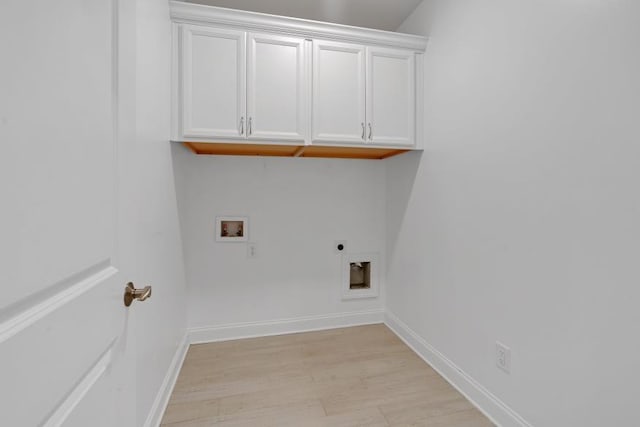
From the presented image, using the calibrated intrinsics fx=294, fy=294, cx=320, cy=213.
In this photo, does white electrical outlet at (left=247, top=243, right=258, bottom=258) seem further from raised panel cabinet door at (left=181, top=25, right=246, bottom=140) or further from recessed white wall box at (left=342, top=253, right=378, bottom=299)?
raised panel cabinet door at (left=181, top=25, right=246, bottom=140)

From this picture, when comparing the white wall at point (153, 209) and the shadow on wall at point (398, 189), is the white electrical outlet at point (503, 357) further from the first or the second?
the white wall at point (153, 209)

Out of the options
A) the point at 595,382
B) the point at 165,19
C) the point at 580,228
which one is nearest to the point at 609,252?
the point at 580,228

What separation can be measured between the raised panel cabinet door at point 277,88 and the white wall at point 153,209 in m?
0.50

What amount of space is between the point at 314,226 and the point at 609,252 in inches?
75.6

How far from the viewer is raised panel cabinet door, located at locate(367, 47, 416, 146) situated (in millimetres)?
2109

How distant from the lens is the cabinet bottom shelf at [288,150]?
2.06 m

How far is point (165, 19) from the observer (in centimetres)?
169

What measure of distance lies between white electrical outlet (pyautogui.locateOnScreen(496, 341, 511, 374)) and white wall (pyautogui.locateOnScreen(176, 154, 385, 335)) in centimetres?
131

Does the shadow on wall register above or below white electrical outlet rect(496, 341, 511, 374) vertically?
above

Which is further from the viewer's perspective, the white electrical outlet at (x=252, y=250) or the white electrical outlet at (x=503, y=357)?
the white electrical outlet at (x=252, y=250)

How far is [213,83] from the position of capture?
6.13 feet

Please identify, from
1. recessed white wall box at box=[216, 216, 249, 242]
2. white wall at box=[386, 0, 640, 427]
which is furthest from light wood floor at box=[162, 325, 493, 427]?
recessed white wall box at box=[216, 216, 249, 242]

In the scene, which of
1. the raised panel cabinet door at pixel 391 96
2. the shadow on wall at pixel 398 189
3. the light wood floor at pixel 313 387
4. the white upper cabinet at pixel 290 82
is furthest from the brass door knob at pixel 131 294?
the shadow on wall at pixel 398 189

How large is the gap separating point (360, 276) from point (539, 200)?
1.74 meters
